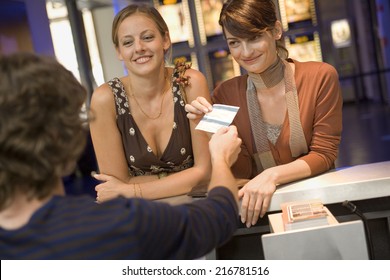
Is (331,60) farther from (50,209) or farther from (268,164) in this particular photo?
(50,209)

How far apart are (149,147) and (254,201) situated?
0.72 m

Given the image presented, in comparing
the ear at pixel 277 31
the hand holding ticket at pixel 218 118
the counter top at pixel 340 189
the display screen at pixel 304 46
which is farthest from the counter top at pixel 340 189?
the display screen at pixel 304 46

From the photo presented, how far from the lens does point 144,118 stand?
2.78m

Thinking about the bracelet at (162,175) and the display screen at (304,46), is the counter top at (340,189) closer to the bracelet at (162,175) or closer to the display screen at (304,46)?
the bracelet at (162,175)

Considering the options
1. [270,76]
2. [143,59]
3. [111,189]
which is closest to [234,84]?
[270,76]

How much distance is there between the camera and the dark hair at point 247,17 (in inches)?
101

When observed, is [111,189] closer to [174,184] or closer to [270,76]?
[174,184]

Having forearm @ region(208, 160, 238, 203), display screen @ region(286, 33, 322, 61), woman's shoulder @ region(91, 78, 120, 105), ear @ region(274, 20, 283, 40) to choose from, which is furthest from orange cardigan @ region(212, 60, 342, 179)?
display screen @ region(286, 33, 322, 61)

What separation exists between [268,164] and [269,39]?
0.55m

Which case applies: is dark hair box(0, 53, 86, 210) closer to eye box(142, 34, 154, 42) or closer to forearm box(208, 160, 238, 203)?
forearm box(208, 160, 238, 203)

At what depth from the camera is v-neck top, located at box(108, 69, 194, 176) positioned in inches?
107

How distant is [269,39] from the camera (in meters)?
2.65

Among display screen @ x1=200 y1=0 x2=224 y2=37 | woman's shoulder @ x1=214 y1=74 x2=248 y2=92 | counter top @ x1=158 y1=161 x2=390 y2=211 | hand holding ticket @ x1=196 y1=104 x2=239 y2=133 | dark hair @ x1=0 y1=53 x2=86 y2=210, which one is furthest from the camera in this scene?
display screen @ x1=200 y1=0 x2=224 y2=37

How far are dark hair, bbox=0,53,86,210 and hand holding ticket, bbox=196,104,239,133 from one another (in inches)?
29.6
